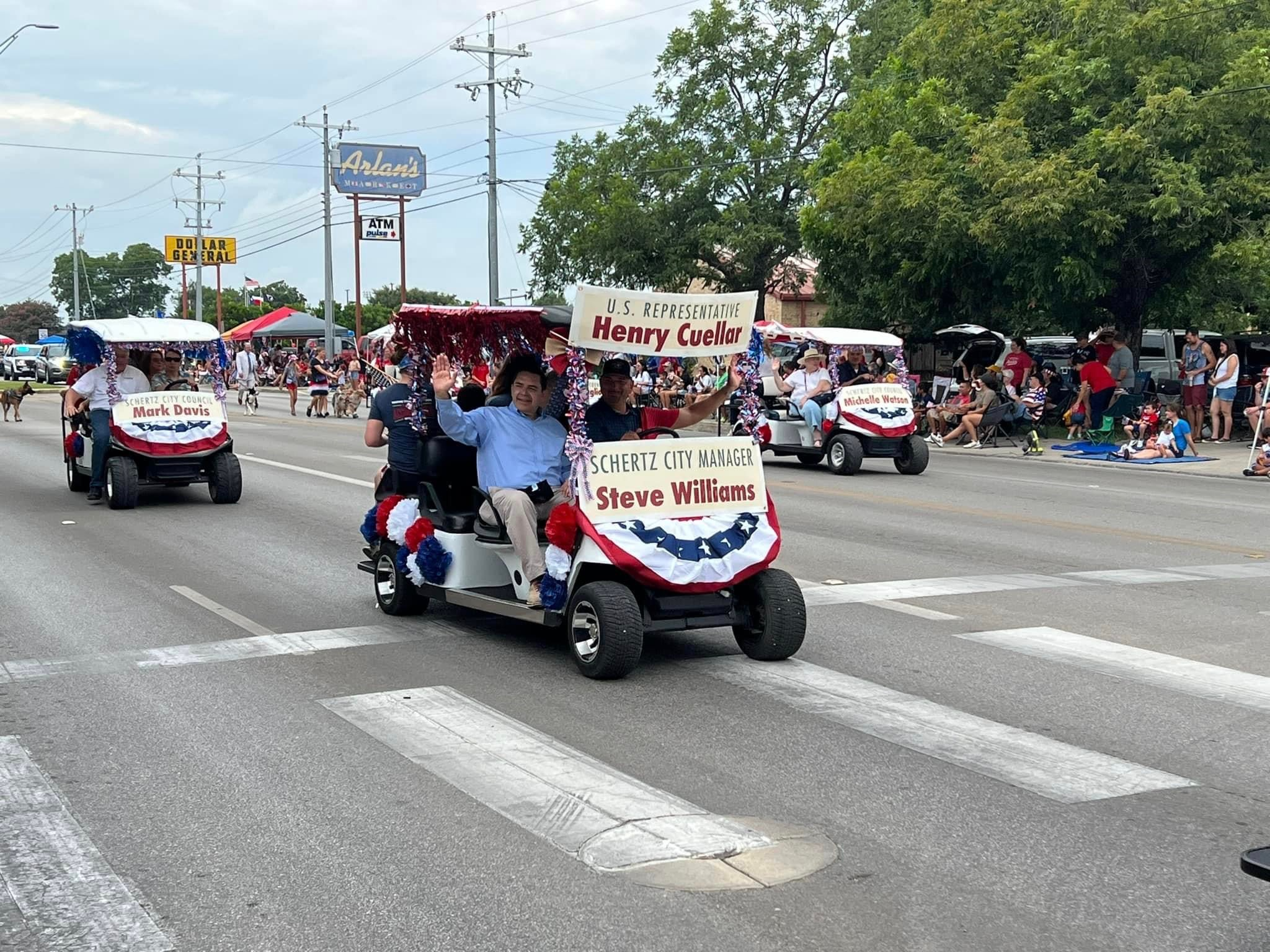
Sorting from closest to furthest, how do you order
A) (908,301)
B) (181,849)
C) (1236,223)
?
(181,849)
(1236,223)
(908,301)

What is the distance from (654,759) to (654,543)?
1.82 metres

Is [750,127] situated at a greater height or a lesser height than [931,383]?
greater

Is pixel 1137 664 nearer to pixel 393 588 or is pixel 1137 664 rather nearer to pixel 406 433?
pixel 393 588

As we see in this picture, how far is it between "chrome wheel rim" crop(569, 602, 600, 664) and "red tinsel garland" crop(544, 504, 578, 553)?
35cm

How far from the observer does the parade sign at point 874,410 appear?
19.8 metres

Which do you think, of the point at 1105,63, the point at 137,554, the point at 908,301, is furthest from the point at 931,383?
the point at 137,554

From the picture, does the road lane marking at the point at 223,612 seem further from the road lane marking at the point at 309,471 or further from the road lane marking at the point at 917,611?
the road lane marking at the point at 309,471

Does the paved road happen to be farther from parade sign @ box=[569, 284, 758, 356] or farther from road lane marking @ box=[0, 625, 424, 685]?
parade sign @ box=[569, 284, 758, 356]

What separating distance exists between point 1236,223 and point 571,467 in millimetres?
21035

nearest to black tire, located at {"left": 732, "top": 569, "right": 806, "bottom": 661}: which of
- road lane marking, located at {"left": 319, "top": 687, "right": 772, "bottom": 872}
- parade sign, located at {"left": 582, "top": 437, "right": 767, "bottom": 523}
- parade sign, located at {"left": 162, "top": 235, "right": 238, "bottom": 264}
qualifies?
parade sign, located at {"left": 582, "top": 437, "right": 767, "bottom": 523}

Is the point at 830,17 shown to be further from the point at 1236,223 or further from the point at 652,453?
the point at 652,453

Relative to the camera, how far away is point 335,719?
22.6 ft

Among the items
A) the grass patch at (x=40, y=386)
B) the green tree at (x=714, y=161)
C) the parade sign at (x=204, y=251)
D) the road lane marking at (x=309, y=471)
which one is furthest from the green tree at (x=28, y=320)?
the road lane marking at (x=309, y=471)

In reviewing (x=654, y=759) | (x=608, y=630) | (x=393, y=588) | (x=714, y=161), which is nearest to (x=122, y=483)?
(x=393, y=588)
